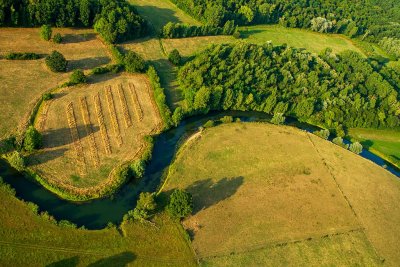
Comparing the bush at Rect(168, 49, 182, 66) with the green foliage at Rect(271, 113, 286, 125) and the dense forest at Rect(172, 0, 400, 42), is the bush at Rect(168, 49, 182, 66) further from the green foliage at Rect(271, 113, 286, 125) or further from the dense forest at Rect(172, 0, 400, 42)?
the green foliage at Rect(271, 113, 286, 125)

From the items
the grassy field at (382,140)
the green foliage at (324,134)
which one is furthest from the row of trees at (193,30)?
the grassy field at (382,140)

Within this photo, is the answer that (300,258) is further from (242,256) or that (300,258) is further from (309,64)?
(309,64)

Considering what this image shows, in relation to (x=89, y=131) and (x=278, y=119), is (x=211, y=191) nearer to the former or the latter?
(x=89, y=131)

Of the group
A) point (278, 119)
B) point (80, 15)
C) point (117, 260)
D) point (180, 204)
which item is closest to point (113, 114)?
point (180, 204)

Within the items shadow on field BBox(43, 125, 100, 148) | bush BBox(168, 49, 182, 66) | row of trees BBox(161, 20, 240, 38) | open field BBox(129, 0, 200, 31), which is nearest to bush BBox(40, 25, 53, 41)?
bush BBox(168, 49, 182, 66)

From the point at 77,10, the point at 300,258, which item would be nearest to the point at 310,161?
the point at 300,258

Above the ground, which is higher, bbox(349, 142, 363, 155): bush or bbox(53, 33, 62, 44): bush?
bbox(53, 33, 62, 44): bush
